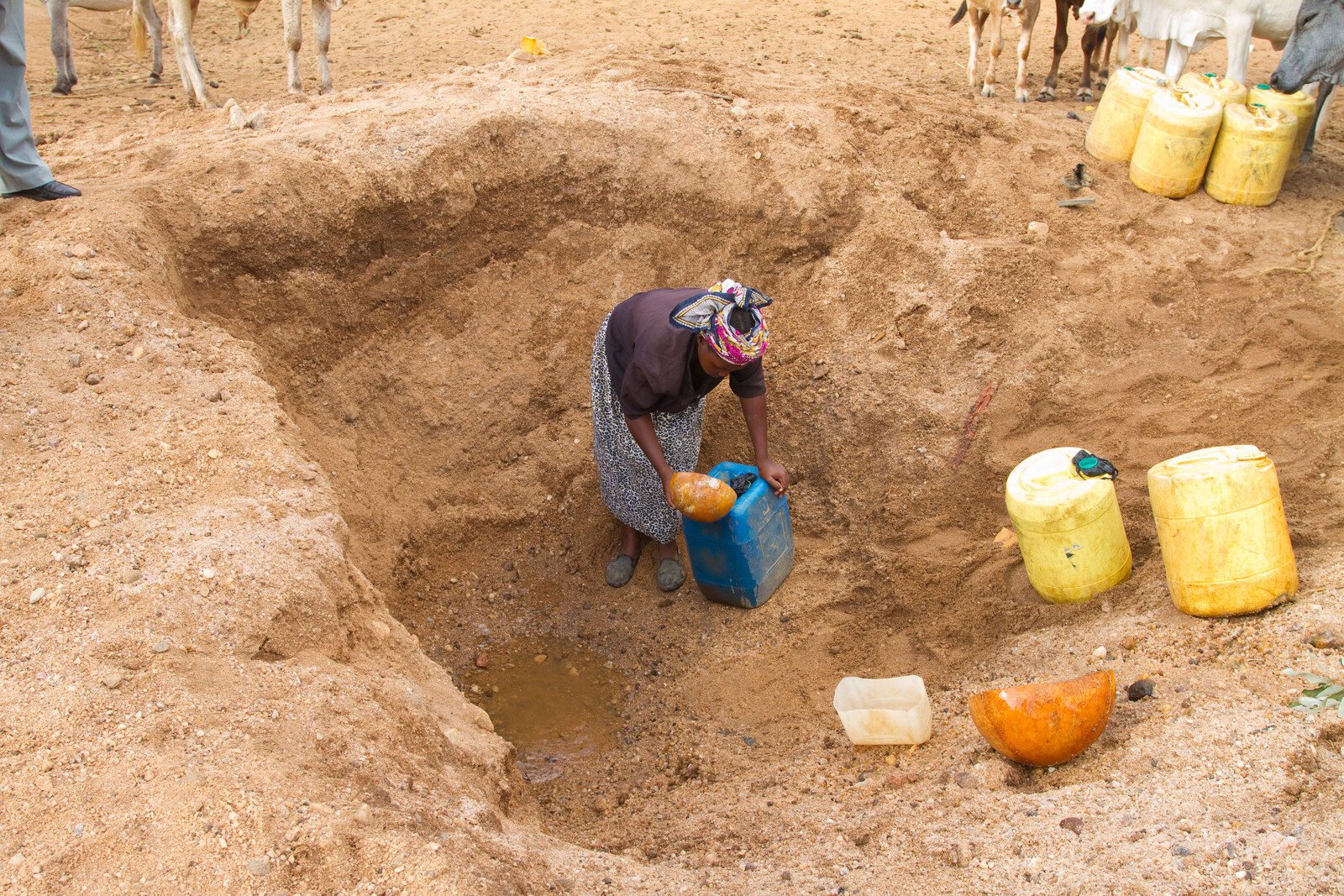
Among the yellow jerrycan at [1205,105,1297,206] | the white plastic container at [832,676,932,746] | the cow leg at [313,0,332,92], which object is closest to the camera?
the white plastic container at [832,676,932,746]

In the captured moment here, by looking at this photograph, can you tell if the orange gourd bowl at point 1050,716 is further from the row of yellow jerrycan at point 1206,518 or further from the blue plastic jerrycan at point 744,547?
the blue plastic jerrycan at point 744,547

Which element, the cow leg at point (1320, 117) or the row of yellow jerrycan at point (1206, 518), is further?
the cow leg at point (1320, 117)

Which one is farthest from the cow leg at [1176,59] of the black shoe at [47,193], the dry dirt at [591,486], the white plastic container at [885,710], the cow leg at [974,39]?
the black shoe at [47,193]

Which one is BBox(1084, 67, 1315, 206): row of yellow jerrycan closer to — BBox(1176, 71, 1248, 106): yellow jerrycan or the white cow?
BBox(1176, 71, 1248, 106): yellow jerrycan

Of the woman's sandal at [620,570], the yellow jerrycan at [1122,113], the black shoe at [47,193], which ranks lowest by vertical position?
the woman's sandal at [620,570]

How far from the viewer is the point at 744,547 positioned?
3.47m

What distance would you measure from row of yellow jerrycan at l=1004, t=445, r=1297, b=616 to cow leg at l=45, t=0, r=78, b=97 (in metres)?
7.37

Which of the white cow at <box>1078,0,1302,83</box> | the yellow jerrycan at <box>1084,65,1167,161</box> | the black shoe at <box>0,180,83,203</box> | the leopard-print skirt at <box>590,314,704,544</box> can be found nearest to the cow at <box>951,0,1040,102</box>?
the white cow at <box>1078,0,1302,83</box>

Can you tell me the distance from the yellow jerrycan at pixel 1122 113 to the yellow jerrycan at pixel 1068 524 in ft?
9.78

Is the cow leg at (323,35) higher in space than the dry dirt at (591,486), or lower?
higher

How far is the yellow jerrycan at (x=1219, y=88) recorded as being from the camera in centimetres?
499

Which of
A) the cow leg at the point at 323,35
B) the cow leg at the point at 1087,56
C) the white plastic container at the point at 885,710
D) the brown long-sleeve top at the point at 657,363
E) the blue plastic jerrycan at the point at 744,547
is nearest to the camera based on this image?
the white plastic container at the point at 885,710

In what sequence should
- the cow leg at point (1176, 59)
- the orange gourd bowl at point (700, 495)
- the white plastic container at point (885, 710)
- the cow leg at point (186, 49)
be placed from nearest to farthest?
the white plastic container at point (885, 710) < the orange gourd bowl at point (700, 495) < the cow leg at point (186, 49) < the cow leg at point (1176, 59)

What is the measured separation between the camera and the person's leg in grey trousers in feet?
12.3
